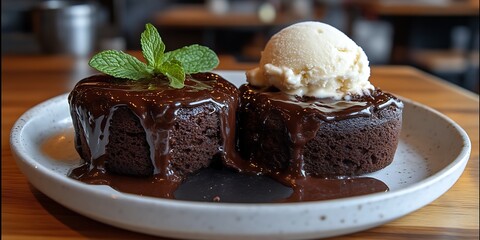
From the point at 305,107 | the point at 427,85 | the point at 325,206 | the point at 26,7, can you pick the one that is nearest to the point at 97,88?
the point at 305,107

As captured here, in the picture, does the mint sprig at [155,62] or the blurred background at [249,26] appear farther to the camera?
the blurred background at [249,26]

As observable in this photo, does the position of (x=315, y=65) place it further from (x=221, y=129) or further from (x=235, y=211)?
(x=235, y=211)

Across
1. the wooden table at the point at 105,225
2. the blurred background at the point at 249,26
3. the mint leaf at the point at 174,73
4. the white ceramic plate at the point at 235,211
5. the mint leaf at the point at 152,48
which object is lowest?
the blurred background at the point at 249,26

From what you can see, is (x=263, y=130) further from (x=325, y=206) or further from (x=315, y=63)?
(x=325, y=206)

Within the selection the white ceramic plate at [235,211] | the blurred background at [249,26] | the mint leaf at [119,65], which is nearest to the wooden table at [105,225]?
the white ceramic plate at [235,211]

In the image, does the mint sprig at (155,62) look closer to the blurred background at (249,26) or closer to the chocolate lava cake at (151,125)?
the chocolate lava cake at (151,125)

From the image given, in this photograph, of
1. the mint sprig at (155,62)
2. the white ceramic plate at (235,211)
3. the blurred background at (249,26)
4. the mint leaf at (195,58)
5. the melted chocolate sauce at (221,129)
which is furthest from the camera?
the blurred background at (249,26)
